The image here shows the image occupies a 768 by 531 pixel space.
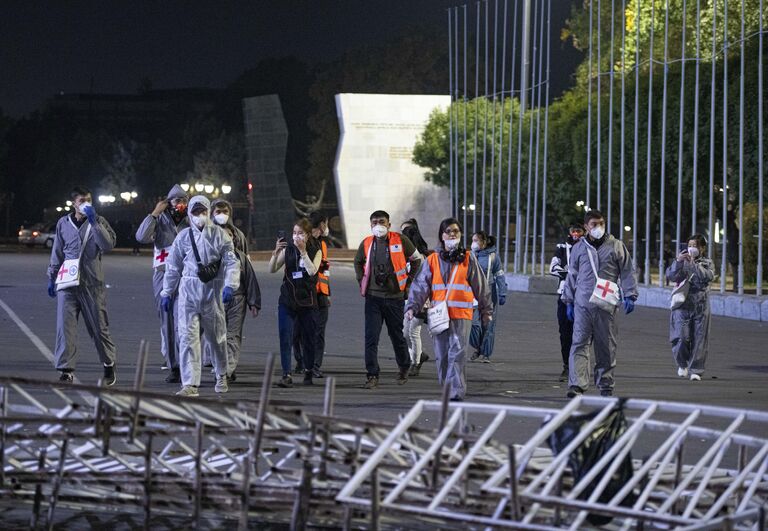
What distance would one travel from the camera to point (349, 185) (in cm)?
6875

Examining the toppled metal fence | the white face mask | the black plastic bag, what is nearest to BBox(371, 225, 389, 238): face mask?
the white face mask

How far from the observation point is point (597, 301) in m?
14.0

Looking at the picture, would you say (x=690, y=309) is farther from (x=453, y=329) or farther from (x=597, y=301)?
(x=453, y=329)

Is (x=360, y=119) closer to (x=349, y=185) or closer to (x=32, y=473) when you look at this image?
(x=349, y=185)

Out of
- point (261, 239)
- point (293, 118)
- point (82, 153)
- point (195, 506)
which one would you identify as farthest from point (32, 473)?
point (82, 153)

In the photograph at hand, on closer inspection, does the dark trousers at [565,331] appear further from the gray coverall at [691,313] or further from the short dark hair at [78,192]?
the short dark hair at [78,192]

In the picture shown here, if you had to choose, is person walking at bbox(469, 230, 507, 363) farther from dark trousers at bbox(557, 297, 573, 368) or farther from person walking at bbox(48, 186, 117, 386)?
person walking at bbox(48, 186, 117, 386)

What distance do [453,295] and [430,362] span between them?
4903 millimetres

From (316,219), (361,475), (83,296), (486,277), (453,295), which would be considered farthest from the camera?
(486,277)

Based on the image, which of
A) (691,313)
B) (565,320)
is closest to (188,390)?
(565,320)

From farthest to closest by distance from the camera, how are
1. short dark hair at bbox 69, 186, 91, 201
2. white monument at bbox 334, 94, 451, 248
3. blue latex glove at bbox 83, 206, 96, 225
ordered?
white monument at bbox 334, 94, 451, 248 < short dark hair at bbox 69, 186, 91, 201 < blue latex glove at bbox 83, 206, 96, 225

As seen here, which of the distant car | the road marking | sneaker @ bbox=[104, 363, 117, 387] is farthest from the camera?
the distant car

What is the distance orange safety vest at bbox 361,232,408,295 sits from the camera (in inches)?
618

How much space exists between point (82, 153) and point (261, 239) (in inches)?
1964
